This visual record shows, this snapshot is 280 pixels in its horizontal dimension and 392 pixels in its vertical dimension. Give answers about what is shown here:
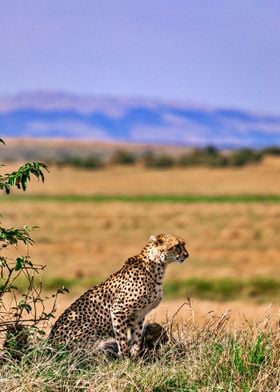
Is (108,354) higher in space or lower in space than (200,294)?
higher

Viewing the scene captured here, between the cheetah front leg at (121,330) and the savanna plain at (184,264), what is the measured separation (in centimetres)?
18

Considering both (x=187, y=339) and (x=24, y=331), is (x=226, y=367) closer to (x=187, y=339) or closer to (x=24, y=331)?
(x=187, y=339)

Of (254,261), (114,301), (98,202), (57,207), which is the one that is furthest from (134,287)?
(98,202)

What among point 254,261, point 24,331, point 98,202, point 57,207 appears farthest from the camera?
point 98,202

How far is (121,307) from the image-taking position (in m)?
8.09

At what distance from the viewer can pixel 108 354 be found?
823 centimetres

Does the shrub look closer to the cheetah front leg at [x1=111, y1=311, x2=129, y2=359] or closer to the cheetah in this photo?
the cheetah

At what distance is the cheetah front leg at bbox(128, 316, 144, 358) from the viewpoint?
8.23m

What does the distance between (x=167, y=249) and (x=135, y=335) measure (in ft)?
2.05

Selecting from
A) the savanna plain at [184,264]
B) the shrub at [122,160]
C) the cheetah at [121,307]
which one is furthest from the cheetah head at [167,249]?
the shrub at [122,160]

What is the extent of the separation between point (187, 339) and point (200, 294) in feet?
42.9

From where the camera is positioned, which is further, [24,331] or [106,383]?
A: [24,331]

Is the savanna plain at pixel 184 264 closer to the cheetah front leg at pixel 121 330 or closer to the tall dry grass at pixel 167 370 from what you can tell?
the tall dry grass at pixel 167 370

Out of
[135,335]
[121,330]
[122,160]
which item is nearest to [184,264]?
[135,335]
